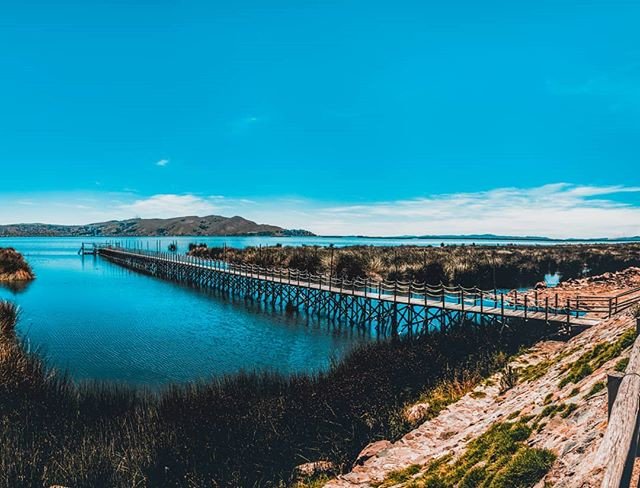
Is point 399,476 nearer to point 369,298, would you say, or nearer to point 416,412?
point 416,412

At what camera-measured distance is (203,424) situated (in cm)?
1155

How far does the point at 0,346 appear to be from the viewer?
1488 cm

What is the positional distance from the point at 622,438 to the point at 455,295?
2359 centimetres

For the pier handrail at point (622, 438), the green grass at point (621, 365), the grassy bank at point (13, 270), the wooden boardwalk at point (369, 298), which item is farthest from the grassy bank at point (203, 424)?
the grassy bank at point (13, 270)

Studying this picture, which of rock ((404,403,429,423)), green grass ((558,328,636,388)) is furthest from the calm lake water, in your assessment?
green grass ((558,328,636,388))

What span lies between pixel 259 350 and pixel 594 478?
19910 millimetres

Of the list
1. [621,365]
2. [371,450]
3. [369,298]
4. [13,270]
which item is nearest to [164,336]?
[369,298]

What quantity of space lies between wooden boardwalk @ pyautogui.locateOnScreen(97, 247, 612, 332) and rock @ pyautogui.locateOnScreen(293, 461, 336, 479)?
44.0ft

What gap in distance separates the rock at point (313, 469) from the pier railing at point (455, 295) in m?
13.4

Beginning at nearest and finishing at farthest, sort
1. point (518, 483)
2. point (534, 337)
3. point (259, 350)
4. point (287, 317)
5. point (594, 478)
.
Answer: point (594, 478), point (518, 483), point (534, 337), point (259, 350), point (287, 317)

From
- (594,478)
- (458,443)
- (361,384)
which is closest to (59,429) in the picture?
(361,384)

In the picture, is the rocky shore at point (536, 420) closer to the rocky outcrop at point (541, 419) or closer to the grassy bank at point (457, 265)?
the rocky outcrop at point (541, 419)

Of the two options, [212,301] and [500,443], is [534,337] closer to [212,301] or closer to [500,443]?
[500,443]

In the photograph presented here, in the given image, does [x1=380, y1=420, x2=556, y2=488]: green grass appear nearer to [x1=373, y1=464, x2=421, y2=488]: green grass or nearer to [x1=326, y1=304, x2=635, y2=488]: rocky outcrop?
[x1=373, y1=464, x2=421, y2=488]: green grass
